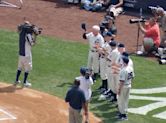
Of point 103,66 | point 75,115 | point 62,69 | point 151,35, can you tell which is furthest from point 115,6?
point 75,115

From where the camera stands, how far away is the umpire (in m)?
13.2

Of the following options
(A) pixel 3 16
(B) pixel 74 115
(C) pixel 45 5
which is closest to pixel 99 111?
(B) pixel 74 115

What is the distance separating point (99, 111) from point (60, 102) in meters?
1.21

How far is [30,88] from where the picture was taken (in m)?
17.2

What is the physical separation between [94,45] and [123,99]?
2.95 meters

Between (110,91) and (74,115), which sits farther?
(110,91)

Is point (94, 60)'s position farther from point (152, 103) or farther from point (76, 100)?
point (76, 100)

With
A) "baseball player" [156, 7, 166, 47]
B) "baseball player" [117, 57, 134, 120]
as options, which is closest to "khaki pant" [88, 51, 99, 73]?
"baseball player" [117, 57, 134, 120]

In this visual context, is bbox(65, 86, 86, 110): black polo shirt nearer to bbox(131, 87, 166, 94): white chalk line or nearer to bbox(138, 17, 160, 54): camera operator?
bbox(131, 87, 166, 94): white chalk line

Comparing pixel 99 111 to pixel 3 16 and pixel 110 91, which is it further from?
pixel 3 16

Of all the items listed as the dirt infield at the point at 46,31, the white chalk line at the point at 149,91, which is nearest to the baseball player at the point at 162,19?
the dirt infield at the point at 46,31

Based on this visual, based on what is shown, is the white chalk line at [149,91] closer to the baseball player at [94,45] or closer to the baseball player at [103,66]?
the baseball player at [103,66]

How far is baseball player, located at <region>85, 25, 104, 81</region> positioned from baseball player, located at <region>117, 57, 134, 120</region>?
2592mm

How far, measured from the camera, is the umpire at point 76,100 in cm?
1323
